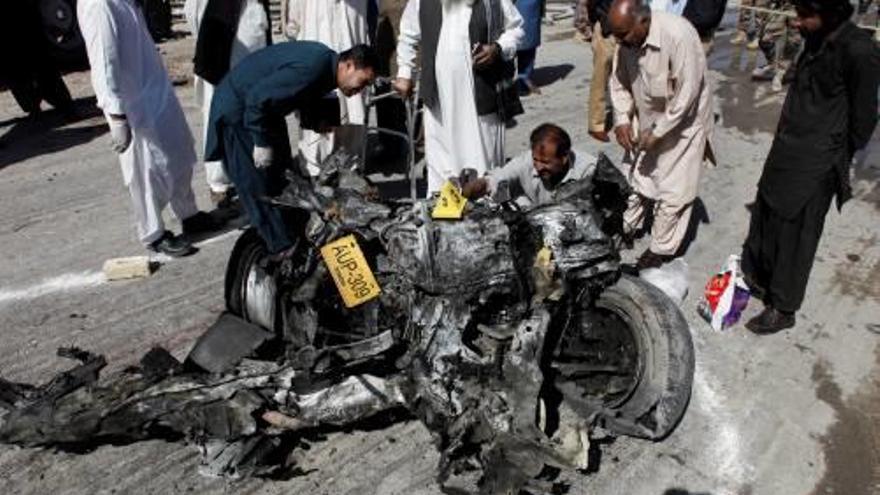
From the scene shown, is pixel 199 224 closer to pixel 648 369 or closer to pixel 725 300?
pixel 648 369

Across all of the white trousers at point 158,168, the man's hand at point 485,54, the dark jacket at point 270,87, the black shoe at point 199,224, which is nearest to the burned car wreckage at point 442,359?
the dark jacket at point 270,87

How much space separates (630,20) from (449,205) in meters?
1.80

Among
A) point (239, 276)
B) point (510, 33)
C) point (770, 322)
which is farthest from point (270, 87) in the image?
point (770, 322)

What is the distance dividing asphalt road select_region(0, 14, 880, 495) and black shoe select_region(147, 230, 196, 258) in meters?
0.10

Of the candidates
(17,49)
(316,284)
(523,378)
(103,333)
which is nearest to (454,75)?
(316,284)

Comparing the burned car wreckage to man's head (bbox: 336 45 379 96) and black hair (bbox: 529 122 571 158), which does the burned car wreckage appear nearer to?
black hair (bbox: 529 122 571 158)

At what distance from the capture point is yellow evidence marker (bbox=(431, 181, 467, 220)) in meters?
3.36

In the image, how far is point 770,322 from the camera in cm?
436

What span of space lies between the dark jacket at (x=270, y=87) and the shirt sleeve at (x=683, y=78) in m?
2.08

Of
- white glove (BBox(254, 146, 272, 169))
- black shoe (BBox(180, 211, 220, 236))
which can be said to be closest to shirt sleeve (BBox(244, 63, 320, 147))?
white glove (BBox(254, 146, 272, 169))

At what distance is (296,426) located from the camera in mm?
3305

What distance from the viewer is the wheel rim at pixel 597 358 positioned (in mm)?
3494

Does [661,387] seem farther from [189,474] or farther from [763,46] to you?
[763,46]

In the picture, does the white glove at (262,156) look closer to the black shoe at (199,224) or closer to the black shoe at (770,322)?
the black shoe at (199,224)
